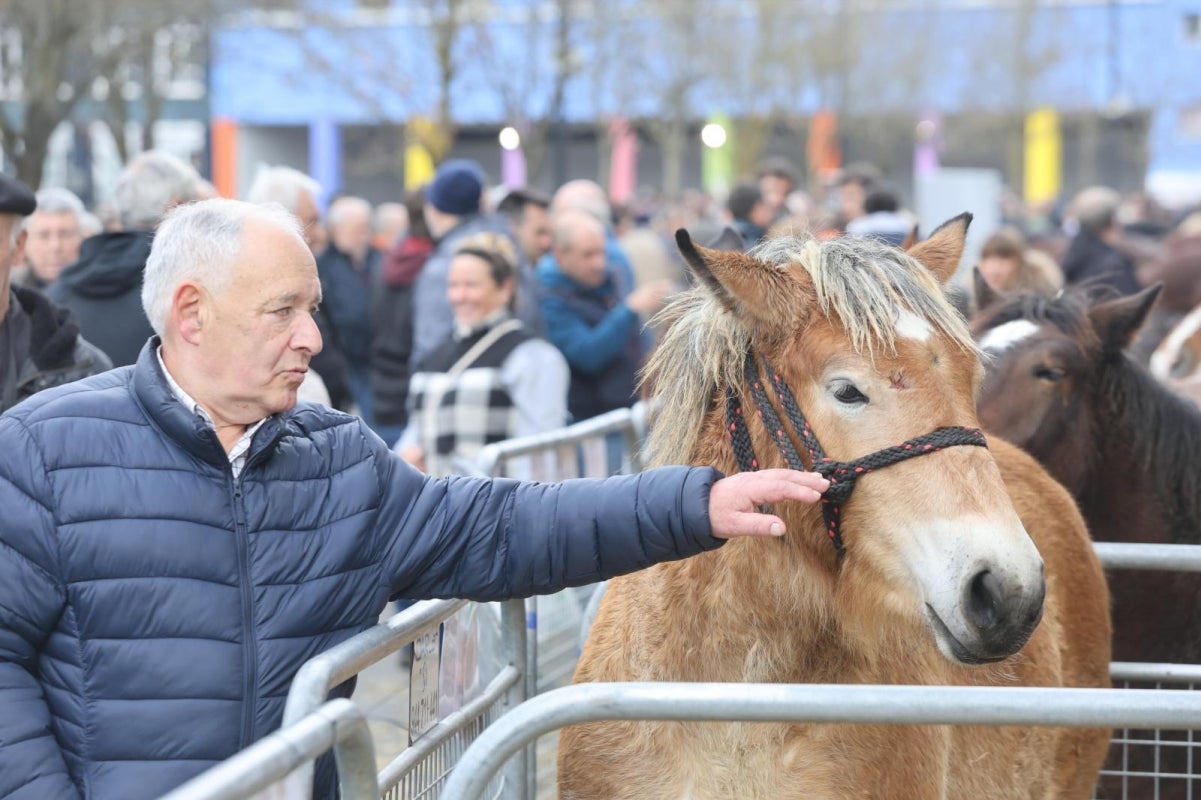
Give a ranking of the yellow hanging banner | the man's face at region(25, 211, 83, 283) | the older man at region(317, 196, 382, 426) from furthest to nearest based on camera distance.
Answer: the yellow hanging banner, the older man at region(317, 196, 382, 426), the man's face at region(25, 211, 83, 283)

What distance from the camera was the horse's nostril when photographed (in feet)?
8.42

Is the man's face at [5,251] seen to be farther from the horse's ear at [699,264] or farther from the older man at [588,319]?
the older man at [588,319]

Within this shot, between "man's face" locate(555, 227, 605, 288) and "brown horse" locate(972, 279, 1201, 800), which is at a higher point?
"man's face" locate(555, 227, 605, 288)

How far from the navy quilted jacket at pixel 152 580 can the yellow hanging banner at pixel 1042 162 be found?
43799mm

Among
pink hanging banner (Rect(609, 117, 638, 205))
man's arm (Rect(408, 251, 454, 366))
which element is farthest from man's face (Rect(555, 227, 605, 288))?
pink hanging banner (Rect(609, 117, 638, 205))

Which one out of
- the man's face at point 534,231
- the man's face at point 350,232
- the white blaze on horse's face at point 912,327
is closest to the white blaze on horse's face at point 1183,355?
the man's face at point 534,231

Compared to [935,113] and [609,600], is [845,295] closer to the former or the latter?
[609,600]

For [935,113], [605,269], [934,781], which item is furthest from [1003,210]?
[934,781]

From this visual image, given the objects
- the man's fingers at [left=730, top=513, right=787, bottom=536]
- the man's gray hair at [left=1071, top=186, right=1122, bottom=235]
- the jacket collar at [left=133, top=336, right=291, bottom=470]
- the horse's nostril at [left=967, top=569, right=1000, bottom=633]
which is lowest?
the horse's nostril at [left=967, top=569, right=1000, bottom=633]

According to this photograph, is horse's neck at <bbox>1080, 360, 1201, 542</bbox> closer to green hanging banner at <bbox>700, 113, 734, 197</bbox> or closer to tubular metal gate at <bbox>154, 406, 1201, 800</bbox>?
tubular metal gate at <bbox>154, 406, 1201, 800</bbox>

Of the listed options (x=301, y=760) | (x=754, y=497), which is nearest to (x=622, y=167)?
(x=754, y=497)

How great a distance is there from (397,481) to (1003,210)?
99.1 ft

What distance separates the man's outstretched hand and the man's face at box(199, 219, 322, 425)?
83 centimetres

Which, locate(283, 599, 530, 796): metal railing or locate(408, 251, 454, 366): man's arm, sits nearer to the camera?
locate(283, 599, 530, 796): metal railing
